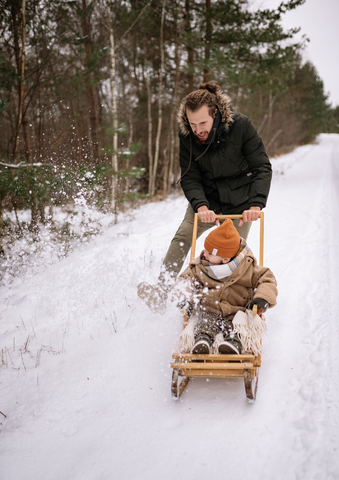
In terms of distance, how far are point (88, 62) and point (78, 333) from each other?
5529mm

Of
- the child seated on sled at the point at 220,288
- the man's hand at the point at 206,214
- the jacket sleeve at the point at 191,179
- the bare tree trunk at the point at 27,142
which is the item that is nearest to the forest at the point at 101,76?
the bare tree trunk at the point at 27,142

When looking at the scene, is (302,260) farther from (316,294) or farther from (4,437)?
(4,437)

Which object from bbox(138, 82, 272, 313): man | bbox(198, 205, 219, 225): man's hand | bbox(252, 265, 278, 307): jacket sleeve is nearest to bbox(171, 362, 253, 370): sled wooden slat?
bbox(252, 265, 278, 307): jacket sleeve

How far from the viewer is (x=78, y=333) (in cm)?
325

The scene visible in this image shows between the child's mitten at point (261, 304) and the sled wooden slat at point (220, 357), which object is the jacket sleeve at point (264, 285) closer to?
the child's mitten at point (261, 304)

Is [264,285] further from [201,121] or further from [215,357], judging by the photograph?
[201,121]

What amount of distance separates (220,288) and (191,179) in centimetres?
115

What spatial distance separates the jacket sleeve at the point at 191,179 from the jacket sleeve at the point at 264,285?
837 mm

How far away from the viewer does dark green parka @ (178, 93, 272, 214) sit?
2820 mm

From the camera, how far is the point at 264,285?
2504 mm


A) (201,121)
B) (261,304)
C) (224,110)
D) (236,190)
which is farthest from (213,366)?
(224,110)

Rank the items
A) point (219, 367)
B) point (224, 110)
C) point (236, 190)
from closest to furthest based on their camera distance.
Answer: point (219, 367) < point (224, 110) < point (236, 190)

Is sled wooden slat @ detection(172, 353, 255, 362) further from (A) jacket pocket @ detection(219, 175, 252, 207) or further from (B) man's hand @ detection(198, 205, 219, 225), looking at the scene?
(A) jacket pocket @ detection(219, 175, 252, 207)

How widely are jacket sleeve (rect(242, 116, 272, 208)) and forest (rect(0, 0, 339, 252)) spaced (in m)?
2.85
